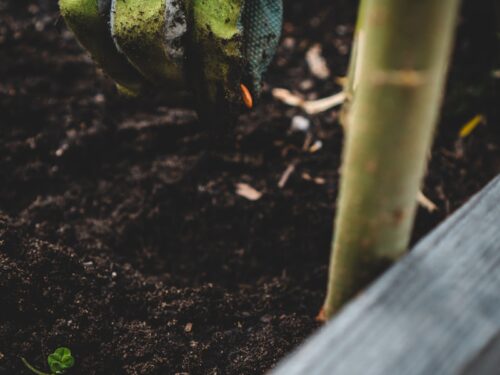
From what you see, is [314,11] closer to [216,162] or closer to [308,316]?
[216,162]

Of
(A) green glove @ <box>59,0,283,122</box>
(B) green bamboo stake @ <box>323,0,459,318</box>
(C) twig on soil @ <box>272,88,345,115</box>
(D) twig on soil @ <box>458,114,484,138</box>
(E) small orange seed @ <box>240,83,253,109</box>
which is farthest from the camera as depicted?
(C) twig on soil @ <box>272,88,345,115</box>

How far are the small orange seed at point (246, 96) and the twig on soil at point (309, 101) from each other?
80 cm

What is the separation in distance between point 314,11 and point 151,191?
1322mm

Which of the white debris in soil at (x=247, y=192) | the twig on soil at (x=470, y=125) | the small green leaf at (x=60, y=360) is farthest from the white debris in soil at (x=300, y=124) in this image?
the small green leaf at (x=60, y=360)

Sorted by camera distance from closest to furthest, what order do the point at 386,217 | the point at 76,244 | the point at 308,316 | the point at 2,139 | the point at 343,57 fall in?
the point at 386,217, the point at 308,316, the point at 76,244, the point at 2,139, the point at 343,57

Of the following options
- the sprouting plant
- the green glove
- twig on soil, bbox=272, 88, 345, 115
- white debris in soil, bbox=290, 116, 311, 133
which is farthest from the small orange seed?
twig on soil, bbox=272, 88, 345, 115

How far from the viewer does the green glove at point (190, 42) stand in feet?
2.77

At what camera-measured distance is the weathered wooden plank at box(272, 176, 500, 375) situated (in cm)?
46

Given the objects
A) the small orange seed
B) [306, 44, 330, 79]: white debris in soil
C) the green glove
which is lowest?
[306, 44, 330, 79]: white debris in soil

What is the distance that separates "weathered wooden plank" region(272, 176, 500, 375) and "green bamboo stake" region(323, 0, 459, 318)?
0.16 ft

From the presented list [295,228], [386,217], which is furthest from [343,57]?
[386,217]

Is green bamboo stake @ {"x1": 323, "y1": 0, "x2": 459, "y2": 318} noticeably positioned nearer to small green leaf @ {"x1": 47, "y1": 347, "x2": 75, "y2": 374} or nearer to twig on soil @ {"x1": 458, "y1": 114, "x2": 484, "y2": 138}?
small green leaf @ {"x1": 47, "y1": 347, "x2": 75, "y2": 374}

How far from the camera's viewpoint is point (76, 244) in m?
1.21

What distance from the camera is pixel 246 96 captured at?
98 centimetres
